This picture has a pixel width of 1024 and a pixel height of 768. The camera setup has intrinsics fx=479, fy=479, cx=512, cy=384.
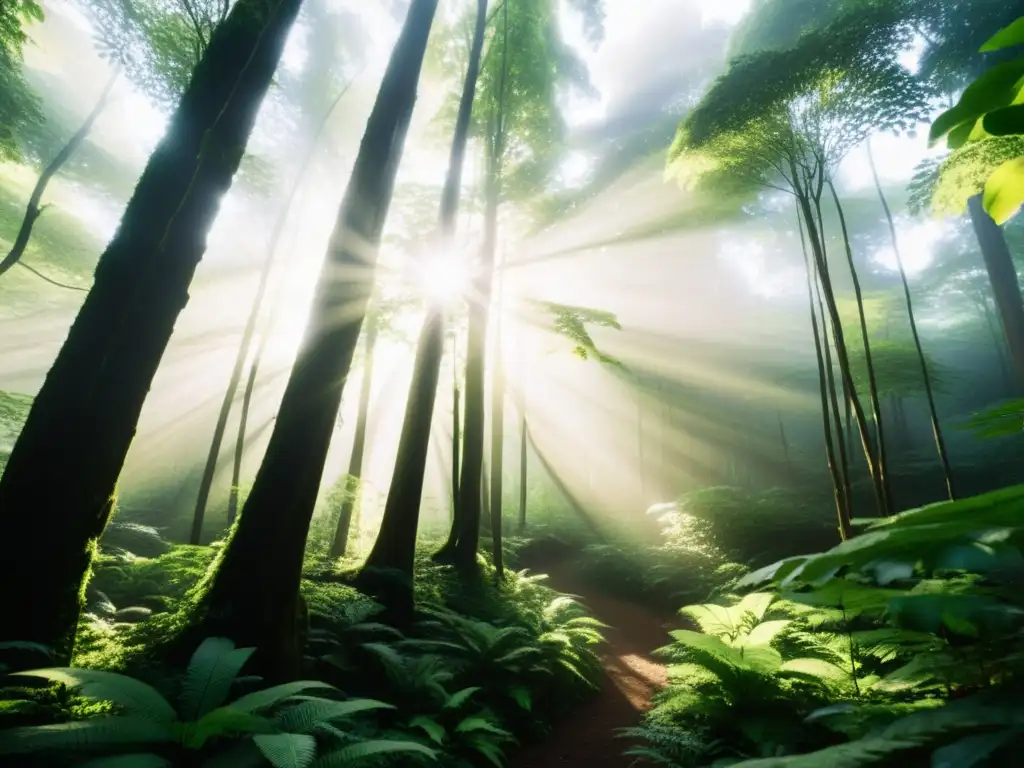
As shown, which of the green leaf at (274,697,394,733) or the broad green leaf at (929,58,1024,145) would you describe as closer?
the broad green leaf at (929,58,1024,145)

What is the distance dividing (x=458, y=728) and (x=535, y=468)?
110 feet

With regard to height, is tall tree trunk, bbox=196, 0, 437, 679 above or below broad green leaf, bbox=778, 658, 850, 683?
above

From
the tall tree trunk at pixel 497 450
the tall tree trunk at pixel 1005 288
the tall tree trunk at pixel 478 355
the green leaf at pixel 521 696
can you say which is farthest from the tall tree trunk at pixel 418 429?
the tall tree trunk at pixel 1005 288

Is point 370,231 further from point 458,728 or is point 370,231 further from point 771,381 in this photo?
point 771,381

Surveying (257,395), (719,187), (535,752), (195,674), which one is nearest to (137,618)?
(195,674)

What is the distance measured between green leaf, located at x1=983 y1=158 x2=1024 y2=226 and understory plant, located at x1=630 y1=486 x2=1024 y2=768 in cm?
57

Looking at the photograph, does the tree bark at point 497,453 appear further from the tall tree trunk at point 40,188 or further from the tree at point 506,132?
the tall tree trunk at point 40,188

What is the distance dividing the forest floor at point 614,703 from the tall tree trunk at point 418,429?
226 centimetres

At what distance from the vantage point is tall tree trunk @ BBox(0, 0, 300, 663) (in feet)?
9.43

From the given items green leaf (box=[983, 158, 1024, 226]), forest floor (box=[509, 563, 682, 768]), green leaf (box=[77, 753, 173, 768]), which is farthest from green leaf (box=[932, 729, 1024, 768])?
forest floor (box=[509, 563, 682, 768])

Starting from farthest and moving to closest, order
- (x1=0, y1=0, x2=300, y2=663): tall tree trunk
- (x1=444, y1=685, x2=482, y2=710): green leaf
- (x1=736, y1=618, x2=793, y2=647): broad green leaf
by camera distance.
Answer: (x1=736, y1=618, x2=793, y2=647): broad green leaf, (x1=444, y1=685, x2=482, y2=710): green leaf, (x1=0, y1=0, x2=300, y2=663): tall tree trunk

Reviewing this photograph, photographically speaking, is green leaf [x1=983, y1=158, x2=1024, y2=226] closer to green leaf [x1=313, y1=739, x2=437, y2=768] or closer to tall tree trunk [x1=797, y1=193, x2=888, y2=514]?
green leaf [x1=313, y1=739, x2=437, y2=768]

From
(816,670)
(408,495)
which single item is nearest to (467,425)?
(408,495)

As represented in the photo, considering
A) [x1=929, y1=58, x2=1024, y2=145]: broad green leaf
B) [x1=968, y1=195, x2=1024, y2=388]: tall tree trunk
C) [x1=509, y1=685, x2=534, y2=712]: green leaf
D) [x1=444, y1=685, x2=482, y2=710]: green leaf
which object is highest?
[x1=968, y1=195, x2=1024, y2=388]: tall tree trunk
